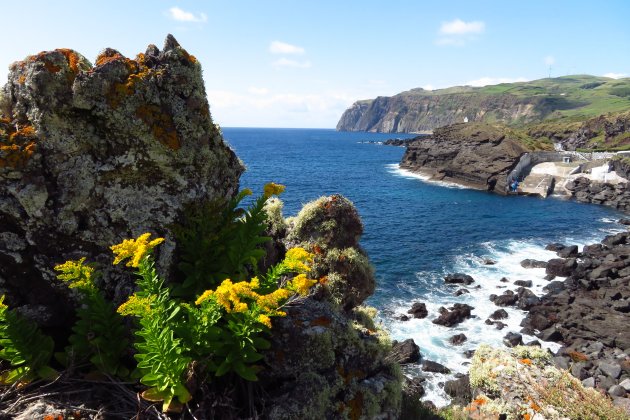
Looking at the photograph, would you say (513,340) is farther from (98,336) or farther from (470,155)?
(470,155)

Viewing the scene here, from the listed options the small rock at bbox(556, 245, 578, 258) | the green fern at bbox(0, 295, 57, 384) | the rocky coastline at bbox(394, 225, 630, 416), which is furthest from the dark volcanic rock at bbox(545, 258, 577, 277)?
the green fern at bbox(0, 295, 57, 384)

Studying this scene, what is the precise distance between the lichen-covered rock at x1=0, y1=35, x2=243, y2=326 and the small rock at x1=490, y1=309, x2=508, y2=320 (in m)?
28.6

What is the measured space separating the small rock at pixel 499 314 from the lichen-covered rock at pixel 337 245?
22284mm

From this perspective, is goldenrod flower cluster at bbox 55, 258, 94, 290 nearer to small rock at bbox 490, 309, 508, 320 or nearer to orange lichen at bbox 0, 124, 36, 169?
orange lichen at bbox 0, 124, 36, 169

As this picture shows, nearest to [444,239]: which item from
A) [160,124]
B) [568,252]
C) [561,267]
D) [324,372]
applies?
[568,252]

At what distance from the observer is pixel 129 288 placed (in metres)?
6.88

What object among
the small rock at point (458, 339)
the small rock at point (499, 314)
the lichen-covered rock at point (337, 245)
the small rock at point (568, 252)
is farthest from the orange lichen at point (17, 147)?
the small rock at point (568, 252)

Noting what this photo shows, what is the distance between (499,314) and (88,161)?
30.6 meters

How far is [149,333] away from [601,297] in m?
37.6

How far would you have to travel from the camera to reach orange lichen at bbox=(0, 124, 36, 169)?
6.19 meters

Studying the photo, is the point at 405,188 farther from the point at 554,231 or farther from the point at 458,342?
the point at 458,342

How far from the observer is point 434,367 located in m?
23.8

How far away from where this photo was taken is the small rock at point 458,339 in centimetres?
2689

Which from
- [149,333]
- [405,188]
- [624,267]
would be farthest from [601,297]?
[405,188]
